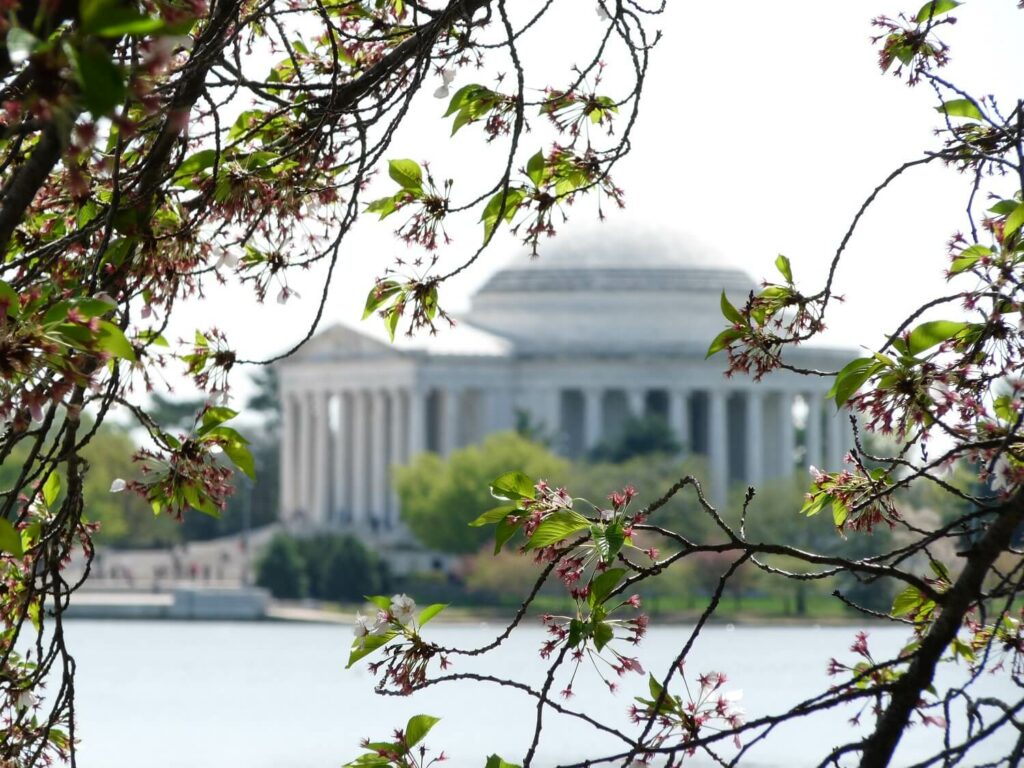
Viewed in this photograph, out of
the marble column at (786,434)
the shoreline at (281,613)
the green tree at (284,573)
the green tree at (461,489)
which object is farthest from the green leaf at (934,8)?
the marble column at (786,434)

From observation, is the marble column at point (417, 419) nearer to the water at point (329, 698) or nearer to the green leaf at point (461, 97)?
the water at point (329, 698)

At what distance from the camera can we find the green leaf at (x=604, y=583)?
491cm

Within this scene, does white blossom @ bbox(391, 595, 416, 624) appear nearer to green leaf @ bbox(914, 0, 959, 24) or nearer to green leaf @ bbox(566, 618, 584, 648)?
green leaf @ bbox(566, 618, 584, 648)

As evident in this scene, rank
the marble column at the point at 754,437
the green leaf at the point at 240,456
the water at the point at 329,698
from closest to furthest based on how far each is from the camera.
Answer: the green leaf at the point at 240,456 → the water at the point at 329,698 → the marble column at the point at 754,437

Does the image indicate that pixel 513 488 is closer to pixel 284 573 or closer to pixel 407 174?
pixel 407 174

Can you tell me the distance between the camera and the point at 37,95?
3.53 metres

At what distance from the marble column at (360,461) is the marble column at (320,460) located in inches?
89.2

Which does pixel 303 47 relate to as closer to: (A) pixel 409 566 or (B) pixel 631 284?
(A) pixel 409 566

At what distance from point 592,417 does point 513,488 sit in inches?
5109

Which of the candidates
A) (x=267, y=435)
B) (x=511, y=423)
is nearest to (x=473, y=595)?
(x=511, y=423)

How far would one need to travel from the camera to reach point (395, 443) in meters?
136

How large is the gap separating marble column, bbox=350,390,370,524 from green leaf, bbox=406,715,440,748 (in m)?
131

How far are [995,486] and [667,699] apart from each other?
2.93ft

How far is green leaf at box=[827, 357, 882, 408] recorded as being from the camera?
4.98 m
